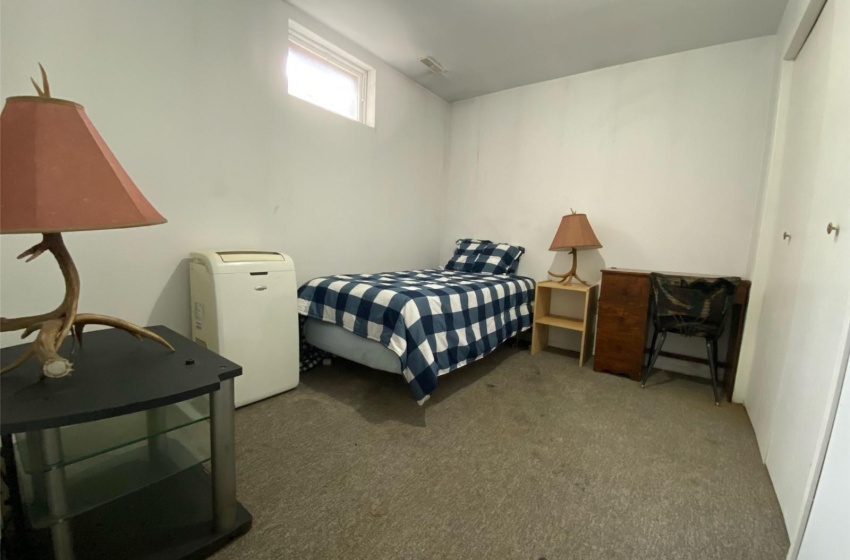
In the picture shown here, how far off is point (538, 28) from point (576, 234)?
1.49 meters

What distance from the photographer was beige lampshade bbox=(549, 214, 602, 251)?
268 centimetres

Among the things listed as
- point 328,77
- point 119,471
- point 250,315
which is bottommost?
point 119,471

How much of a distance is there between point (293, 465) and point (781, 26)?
3.73 metres

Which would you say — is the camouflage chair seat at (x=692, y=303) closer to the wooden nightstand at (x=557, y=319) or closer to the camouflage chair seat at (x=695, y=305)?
the camouflage chair seat at (x=695, y=305)

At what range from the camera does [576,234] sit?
8.84ft

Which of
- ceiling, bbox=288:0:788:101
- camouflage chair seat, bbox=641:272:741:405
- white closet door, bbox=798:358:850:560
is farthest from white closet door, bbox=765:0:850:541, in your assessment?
ceiling, bbox=288:0:788:101

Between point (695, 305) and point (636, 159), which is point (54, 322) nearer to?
point (695, 305)

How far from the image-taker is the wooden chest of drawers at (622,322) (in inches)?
93.9

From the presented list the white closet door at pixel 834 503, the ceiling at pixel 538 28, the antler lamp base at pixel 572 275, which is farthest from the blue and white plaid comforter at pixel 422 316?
A: the ceiling at pixel 538 28

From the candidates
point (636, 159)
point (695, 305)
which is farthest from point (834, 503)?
point (636, 159)

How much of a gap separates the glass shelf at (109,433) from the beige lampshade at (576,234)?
256 cm

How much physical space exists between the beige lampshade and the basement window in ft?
6.10

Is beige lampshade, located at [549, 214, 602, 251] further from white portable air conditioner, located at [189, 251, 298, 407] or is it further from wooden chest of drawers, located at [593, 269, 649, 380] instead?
white portable air conditioner, located at [189, 251, 298, 407]

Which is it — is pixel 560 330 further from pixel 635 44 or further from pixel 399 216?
pixel 635 44
